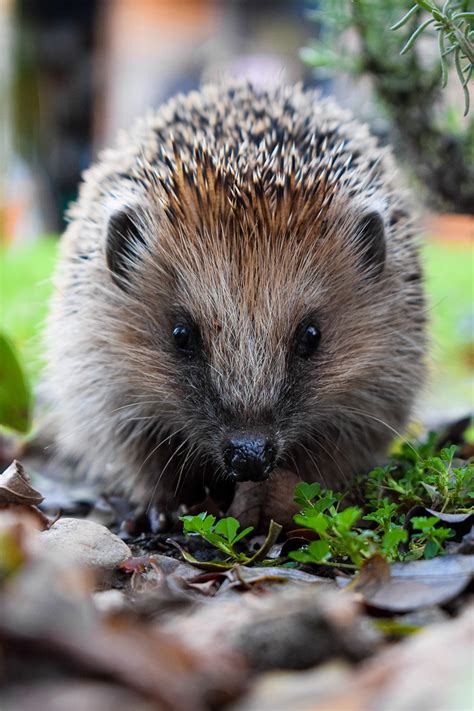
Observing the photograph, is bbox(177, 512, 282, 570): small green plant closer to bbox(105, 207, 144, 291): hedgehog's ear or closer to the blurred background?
bbox(105, 207, 144, 291): hedgehog's ear

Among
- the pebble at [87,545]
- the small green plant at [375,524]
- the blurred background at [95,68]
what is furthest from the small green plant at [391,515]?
the blurred background at [95,68]

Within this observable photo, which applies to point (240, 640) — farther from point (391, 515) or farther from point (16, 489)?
point (16, 489)

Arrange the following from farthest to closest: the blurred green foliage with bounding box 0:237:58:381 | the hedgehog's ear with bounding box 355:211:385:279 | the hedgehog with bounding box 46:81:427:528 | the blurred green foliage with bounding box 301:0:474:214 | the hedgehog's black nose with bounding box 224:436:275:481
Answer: the blurred green foliage with bounding box 0:237:58:381, the blurred green foliage with bounding box 301:0:474:214, the hedgehog's ear with bounding box 355:211:385:279, the hedgehog with bounding box 46:81:427:528, the hedgehog's black nose with bounding box 224:436:275:481

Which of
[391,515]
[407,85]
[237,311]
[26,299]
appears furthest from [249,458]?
[26,299]

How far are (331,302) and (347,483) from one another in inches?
18.8

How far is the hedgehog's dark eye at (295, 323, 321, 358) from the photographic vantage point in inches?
87.4

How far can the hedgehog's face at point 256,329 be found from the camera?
6.68ft

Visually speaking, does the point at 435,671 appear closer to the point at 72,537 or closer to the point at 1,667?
the point at 1,667

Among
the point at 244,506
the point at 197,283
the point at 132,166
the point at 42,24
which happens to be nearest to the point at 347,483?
the point at 244,506

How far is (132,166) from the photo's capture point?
8.53 ft

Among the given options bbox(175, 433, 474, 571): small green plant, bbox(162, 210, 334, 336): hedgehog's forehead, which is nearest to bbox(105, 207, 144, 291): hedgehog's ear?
bbox(162, 210, 334, 336): hedgehog's forehead

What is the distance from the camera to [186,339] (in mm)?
2232

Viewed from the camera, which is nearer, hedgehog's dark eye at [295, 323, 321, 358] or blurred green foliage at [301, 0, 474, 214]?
hedgehog's dark eye at [295, 323, 321, 358]

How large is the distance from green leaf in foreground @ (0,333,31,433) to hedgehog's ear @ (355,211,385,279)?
1.03m
